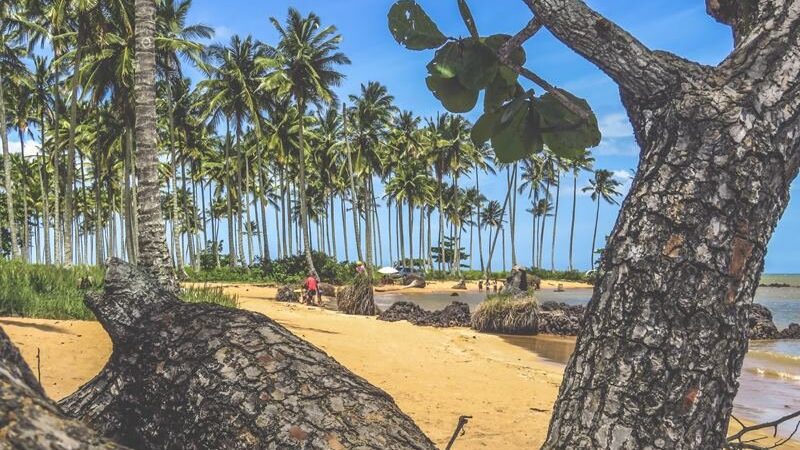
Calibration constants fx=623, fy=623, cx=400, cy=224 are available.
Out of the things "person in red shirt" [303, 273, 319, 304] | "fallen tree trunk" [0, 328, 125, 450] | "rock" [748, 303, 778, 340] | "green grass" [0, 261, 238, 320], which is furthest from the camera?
"person in red shirt" [303, 273, 319, 304]

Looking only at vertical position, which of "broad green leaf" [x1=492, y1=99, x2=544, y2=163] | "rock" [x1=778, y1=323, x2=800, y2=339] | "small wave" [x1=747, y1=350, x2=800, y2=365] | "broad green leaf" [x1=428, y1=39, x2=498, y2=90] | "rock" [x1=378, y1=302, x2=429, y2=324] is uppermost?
"broad green leaf" [x1=428, y1=39, x2=498, y2=90]

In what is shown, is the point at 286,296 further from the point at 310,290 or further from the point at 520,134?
the point at 520,134

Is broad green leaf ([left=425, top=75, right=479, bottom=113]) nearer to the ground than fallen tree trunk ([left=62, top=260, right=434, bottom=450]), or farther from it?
farther from it

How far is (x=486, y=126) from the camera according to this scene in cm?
190

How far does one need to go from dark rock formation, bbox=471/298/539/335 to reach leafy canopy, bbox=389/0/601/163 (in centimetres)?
1746

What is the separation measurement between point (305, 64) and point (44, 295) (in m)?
28.0

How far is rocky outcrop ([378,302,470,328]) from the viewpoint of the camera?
20.0 meters

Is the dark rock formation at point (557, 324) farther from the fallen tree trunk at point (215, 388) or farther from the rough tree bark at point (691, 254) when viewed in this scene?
the rough tree bark at point (691, 254)

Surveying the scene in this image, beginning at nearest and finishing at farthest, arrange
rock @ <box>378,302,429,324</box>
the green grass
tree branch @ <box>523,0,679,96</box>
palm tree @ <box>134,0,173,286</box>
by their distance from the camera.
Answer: tree branch @ <box>523,0,679,96</box>
the green grass
palm tree @ <box>134,0,173,286</box>
rock @ <box>378,302,429,324</box>

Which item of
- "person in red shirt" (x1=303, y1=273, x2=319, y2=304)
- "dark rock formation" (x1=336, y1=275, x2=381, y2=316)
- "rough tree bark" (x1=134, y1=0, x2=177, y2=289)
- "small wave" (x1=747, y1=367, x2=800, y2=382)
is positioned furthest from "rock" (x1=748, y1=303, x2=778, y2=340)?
"rough tree bark" (x1=134, y1=0, x2=177, y2=289)

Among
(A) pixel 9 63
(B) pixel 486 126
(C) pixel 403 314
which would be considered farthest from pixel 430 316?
(A) pixel 9 63

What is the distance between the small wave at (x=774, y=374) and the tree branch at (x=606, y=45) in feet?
45.4

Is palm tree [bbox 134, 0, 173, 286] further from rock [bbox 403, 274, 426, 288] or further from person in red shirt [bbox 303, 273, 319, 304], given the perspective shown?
rock [bbox 403, 274, 426, 288]

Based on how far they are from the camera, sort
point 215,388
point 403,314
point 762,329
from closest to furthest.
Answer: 1. point 215,388
2. point 762,329
3. point 403,314
